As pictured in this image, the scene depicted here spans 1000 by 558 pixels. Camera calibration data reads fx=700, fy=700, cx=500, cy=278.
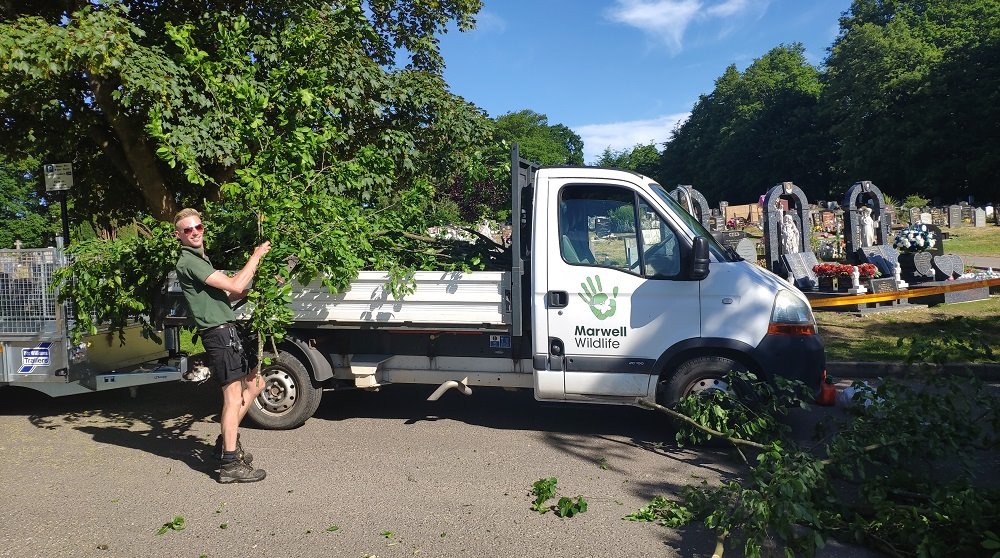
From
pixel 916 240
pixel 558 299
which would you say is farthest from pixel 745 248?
pixel 558 299

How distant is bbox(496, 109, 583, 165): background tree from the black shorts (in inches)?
2629

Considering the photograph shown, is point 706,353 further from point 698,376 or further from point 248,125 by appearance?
point 248,125

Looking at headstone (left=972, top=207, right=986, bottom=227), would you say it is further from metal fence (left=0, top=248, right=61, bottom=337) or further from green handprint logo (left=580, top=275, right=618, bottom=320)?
metal fence (left=0, top=248, right=61, bottom=337)

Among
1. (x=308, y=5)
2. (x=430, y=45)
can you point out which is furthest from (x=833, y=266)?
(x=308, y=5)

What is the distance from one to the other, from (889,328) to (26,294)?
36.9 ft

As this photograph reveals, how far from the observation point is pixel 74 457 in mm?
5805

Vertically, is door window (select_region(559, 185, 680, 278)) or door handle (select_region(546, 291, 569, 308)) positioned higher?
door window (select_region(559, 185, 680, 278))

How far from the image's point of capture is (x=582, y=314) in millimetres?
5688

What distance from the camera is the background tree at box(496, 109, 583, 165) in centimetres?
7564

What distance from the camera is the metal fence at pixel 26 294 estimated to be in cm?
648

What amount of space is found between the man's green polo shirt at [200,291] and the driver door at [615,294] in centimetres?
253

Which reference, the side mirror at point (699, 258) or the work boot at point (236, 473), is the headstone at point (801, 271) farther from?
the work boot at point (236, 473)

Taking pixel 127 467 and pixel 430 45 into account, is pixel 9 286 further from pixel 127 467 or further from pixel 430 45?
pixel 430 45

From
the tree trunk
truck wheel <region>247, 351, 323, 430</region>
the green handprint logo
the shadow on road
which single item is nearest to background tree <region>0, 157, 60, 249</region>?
the tree trunk
